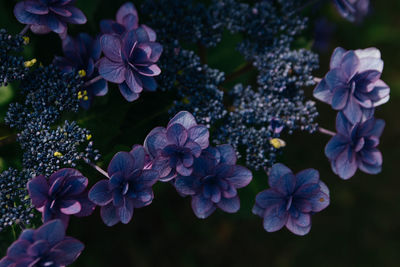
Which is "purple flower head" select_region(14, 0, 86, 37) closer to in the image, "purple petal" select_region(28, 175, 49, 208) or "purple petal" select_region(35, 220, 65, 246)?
"purple petal" select_region(28, 175, 49, 208)

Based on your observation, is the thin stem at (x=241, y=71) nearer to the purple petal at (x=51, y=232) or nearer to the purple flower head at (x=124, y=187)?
the purple flower head at (x=124, y=187)

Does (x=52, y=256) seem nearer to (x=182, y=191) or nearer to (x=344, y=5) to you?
(x=182, y=191)

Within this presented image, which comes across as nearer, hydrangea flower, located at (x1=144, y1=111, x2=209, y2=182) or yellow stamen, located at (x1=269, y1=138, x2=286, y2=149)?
hydrangea flower, located at (x1=144, y1=111, x2=209, y2=182)

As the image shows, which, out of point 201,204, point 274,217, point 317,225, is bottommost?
point 317,225

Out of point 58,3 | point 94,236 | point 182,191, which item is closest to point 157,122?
A: point 182,191

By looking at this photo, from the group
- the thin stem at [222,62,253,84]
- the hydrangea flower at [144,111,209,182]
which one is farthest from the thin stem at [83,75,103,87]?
the thin stem at [222,62,253,84]

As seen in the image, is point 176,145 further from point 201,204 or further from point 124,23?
point 124,23

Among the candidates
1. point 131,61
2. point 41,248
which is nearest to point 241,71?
point 131,61
